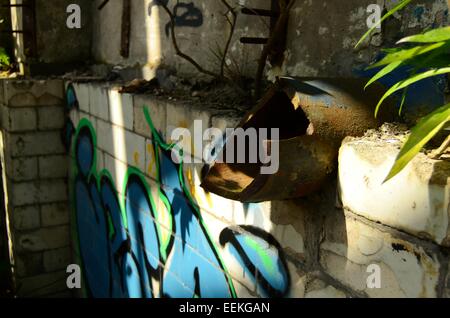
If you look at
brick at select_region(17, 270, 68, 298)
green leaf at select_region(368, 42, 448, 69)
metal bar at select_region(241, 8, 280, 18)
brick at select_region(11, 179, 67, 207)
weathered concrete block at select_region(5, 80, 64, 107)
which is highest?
metal bar at select_region(241, 8, 280, 18)

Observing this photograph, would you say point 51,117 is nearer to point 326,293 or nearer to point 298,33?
point 298,33

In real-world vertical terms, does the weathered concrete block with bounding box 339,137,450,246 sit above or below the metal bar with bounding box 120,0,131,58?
below

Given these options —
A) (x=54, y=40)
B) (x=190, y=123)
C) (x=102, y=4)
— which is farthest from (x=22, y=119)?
(x=190, y=123)

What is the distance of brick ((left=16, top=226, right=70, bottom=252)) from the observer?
4.65 metres

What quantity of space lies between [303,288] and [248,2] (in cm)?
142

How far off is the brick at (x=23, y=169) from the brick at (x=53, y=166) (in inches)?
2.5

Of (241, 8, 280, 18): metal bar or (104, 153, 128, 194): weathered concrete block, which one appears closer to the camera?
(241, 8, 280, 18): metal bar

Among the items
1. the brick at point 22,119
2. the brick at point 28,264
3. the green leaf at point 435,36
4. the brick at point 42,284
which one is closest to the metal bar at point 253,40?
the green leaf at point 435,36

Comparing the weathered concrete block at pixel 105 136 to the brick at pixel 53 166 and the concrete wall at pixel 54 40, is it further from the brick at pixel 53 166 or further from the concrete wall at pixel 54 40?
the concrete wall at pixel 54 40

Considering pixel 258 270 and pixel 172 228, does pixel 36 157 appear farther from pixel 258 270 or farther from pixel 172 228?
pixel 258 270

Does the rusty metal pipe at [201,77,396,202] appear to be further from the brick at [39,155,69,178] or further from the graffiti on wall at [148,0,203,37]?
the brick at [39,155,69,178]

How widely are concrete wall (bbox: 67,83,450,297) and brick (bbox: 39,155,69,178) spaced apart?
268 millimetres

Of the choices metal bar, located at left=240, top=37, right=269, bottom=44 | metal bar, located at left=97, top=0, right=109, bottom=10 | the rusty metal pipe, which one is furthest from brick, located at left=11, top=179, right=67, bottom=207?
the rusty metal pipe

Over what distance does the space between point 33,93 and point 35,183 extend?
859 mm
